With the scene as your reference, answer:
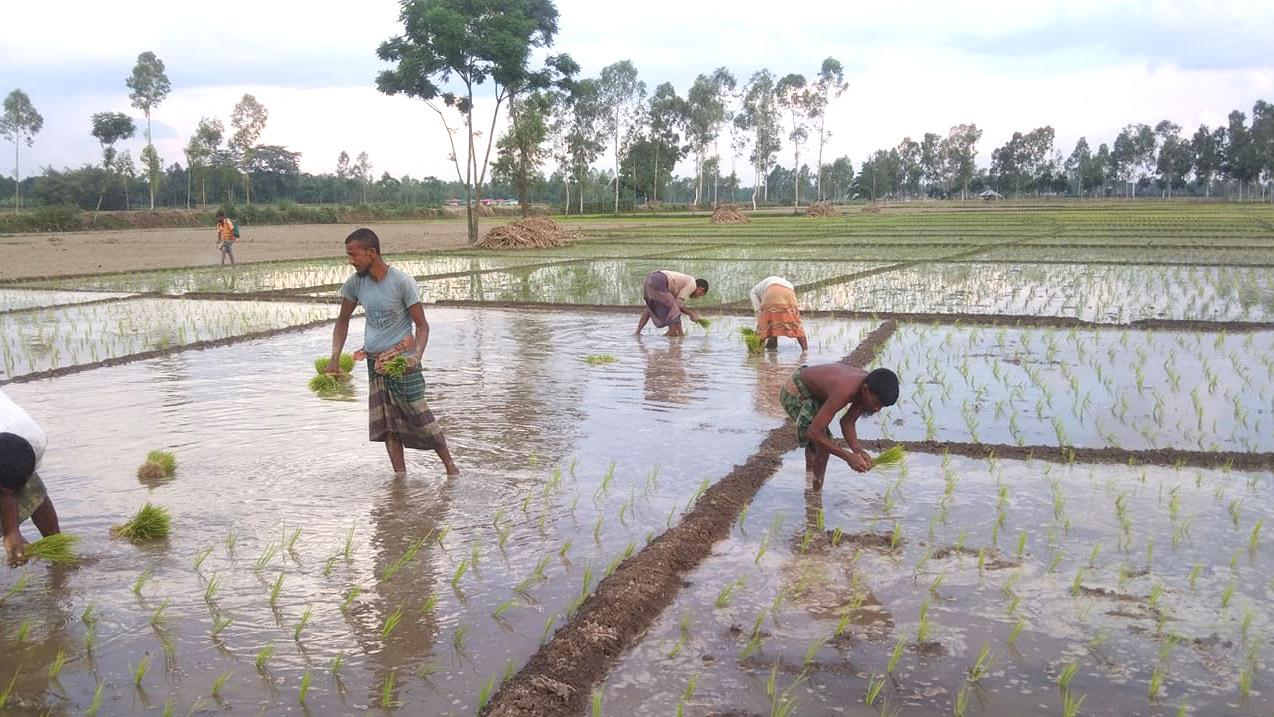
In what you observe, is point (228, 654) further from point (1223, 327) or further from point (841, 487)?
point (1223, 327)

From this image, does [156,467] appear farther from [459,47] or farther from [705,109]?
[705,109]

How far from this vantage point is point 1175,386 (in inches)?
295

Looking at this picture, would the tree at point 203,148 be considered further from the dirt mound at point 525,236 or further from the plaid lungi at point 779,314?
the plaid lungi at point 779,314

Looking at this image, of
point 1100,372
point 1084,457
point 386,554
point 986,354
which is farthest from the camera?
point 986,354

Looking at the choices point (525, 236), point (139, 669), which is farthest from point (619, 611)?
point (525, 236)

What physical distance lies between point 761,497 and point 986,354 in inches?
189

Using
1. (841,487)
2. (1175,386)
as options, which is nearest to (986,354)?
(1175,386)

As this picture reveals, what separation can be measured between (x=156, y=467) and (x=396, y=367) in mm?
1483

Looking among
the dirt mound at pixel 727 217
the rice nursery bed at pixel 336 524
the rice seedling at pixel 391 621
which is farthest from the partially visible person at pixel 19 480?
the dirt mound at pixel 727 217

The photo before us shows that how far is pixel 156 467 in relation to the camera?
5309 millimetres

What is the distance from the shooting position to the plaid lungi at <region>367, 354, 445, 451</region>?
5.15 m

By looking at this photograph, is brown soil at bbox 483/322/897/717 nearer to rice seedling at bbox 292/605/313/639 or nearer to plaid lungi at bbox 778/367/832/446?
plaid lungi at bbox 778/367/832/446

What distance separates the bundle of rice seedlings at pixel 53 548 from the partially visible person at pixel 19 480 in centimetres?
4

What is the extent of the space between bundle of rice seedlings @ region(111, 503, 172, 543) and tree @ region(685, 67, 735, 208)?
65856 millimetres
